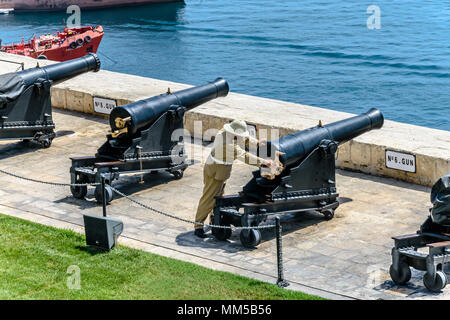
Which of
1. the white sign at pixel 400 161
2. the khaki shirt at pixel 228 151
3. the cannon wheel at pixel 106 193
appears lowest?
the cannon wheel at pixel 106 193

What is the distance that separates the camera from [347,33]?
150ft

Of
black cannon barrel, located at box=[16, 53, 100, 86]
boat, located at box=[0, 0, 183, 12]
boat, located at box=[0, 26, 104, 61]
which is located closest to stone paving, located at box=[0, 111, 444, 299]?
black cannon barrel, located at box=[16, 53, 100, 86]

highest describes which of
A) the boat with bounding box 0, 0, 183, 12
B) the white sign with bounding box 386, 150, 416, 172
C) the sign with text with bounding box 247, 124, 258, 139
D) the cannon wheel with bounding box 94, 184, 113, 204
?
the sign with text with bounding box 247, 124, 258, 139

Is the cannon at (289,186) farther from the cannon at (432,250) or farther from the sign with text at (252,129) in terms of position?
the sign with text at (252,129)

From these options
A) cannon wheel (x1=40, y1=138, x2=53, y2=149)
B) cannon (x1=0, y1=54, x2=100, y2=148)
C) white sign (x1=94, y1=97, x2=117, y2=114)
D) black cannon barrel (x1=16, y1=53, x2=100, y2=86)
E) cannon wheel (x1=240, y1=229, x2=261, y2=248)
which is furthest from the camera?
white sign (x1=94, y1=97, x2=117, y2=114)

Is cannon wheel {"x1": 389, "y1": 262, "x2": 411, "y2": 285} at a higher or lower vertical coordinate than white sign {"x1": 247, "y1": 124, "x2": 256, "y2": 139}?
lower

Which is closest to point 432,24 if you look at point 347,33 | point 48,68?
point 347,33

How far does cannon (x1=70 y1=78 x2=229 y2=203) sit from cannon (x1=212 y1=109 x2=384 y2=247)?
189 cm

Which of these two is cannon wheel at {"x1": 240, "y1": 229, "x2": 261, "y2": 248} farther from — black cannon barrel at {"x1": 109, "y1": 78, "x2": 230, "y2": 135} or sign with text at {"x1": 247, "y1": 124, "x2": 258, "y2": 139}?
sign with text at {"x1": 247, "y1": 124, "x2": 258, "y2": 139}

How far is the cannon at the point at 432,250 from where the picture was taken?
8.18 m

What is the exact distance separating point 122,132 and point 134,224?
1765 mm

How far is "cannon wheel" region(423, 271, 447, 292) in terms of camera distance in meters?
8.11

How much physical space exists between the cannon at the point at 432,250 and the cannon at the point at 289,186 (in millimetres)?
1803

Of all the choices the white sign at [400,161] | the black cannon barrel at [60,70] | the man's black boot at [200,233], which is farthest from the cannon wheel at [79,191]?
the white sign at [400,161]
